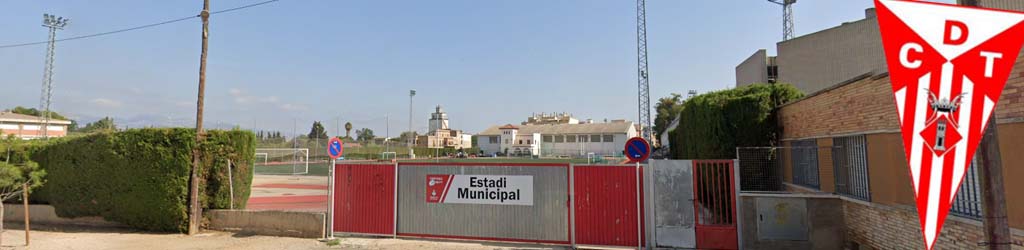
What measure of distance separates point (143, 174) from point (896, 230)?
1462 cm

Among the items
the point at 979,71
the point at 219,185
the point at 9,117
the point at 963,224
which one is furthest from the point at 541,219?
the point at 9,117

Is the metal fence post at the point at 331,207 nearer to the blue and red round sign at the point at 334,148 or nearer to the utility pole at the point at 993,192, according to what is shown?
the blue and red round sign at the point at 334,148

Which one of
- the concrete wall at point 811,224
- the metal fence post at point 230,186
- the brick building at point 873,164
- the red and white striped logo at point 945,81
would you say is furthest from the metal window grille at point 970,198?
the metal fence post at point 230,186

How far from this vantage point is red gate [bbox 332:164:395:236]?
9.75 metres

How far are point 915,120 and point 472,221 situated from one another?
728 centimetres

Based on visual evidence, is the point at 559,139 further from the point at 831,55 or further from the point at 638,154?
the point at 638,154

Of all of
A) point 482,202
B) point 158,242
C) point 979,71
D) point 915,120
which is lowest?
point 158,242

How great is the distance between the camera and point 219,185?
1095 cm

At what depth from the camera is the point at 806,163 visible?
410 inches

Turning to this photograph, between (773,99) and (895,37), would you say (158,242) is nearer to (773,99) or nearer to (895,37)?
(895,37)

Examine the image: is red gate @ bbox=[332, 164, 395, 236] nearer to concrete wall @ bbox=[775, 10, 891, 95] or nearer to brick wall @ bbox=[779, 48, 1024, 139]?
brick wall @ bbox=[779, 48, 1024, 139]

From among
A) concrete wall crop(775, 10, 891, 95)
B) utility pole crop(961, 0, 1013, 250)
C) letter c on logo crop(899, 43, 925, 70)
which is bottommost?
utility pole crop(961, 0, 1013, 250)

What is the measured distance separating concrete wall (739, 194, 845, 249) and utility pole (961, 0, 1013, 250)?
520 cm

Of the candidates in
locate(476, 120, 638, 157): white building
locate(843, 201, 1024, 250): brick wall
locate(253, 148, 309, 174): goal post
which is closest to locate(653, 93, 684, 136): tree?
locate(476, 120, 638, 157): white building
